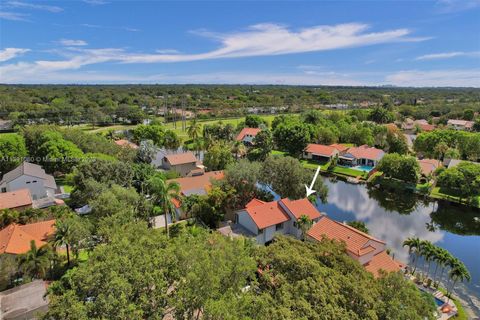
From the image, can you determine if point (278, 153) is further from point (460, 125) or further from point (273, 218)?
point (460, 125)

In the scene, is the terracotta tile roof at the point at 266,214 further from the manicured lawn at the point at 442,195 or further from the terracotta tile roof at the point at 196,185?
the manicured lawn at the point at 442,195

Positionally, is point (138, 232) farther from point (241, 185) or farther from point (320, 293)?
point (241, 185)

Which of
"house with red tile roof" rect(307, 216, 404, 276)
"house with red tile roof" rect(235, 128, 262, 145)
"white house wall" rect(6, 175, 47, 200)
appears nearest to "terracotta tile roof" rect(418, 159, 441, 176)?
"house with red tile roof" rect(307, 216, 404, 276)

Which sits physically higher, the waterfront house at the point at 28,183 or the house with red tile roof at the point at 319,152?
the waterfront house at the point at 28,183

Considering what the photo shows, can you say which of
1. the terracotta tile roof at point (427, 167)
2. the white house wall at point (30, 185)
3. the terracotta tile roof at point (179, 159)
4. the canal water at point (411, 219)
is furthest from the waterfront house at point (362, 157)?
the white house wall at point (30, 185)

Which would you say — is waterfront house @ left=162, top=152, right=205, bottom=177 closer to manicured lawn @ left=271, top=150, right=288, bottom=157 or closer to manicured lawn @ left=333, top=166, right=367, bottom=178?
manicured lawn @ left=271, top=150, right=288, bottom=157

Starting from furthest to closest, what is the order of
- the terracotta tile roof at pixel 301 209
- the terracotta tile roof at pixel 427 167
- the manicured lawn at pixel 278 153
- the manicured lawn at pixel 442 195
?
1. the manicured lawn at pixel 278 153
2. the terracotta tile roof at pixel 427 167
3. the manicured lawn at pixel 442 195
4. the terracotta tile roof at pixel 301 209

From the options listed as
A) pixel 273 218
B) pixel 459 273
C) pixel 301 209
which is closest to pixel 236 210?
pixel 273 218
